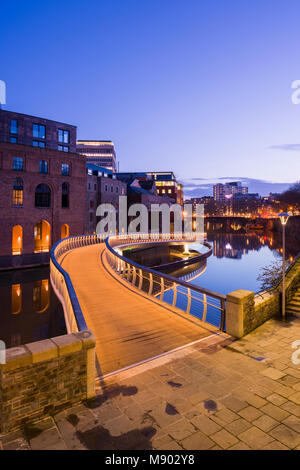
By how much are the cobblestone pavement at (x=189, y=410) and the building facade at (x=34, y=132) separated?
40.1m

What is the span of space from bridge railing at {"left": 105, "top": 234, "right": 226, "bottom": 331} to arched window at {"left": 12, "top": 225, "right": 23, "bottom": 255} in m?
12.6

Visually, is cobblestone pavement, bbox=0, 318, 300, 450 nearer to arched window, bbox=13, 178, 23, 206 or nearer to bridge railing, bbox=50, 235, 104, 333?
bridge railing, bbox=50, 235, 104, 333

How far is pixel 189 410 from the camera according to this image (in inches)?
186

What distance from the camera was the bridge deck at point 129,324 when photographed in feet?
22.9

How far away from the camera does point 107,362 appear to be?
6.49m

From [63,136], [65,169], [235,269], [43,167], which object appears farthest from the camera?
[63,136]

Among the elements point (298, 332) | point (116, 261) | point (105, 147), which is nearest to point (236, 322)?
point (298, 332)

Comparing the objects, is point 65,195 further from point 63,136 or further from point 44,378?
point 44,378

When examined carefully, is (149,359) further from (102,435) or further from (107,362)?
(102,435)

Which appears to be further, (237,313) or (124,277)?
(124,277)

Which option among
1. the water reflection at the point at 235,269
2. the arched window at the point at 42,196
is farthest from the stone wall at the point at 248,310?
the arched window at the point at 42,196

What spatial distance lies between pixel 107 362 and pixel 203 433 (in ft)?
9.51

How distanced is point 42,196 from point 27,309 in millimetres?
18662

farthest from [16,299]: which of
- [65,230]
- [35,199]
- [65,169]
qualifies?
[65,169]
